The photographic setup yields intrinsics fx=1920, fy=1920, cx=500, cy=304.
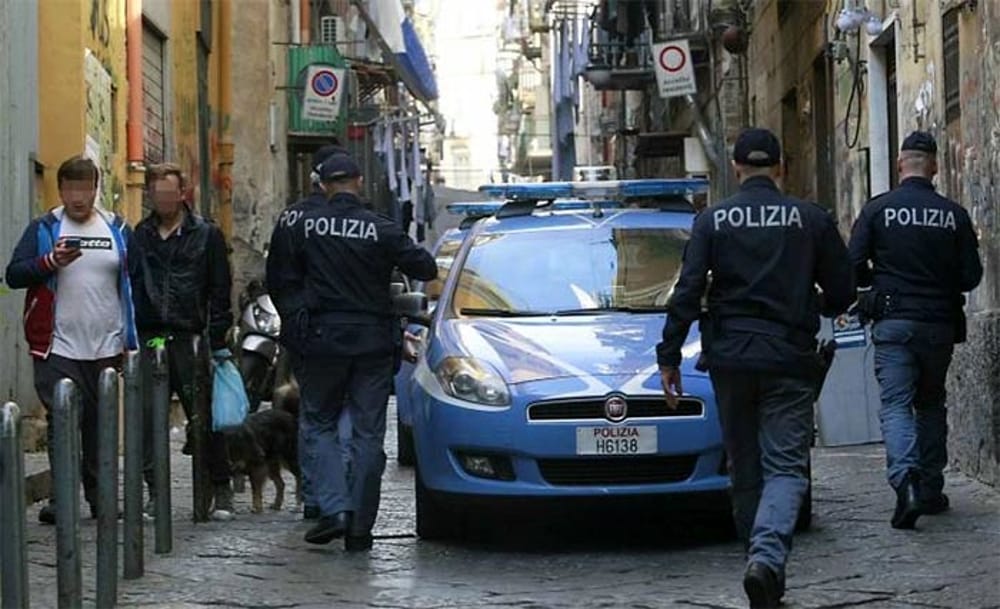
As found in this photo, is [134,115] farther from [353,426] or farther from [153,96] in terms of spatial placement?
[353,426]

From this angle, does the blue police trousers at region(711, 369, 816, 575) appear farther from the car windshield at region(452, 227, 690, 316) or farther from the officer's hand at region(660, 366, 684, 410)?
the car windshield at region(452, 227, 690, 316)

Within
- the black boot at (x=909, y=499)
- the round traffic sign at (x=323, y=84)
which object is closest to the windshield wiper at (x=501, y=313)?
the black boot at (x=909, y=499)

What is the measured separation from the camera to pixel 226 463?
10.1 meters

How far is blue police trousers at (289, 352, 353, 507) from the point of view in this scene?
9297 mm

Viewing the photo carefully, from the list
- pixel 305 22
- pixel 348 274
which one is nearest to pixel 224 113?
pixel 305 22

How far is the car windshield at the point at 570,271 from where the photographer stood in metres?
9.96

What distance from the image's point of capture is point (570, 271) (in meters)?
10.2

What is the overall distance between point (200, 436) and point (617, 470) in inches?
92.9

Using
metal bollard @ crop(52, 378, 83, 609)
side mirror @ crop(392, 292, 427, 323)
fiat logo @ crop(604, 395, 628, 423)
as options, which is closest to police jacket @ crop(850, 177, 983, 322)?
fiat logo @ crop(604, 395, 628, 423)

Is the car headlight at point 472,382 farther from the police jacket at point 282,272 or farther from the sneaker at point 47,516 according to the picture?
the sneaker at point 47,516

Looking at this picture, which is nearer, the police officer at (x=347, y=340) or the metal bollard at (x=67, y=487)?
the metal bollard at (x=67, y=487)

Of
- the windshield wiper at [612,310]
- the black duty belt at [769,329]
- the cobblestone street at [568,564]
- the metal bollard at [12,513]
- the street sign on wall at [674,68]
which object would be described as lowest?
the cobblestone street at [568,564]

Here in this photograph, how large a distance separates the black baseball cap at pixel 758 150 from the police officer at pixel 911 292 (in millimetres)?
1815

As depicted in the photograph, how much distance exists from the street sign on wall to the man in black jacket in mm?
18197
